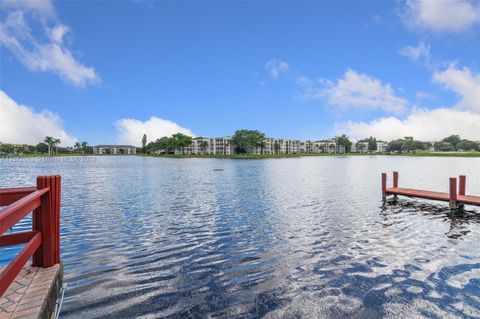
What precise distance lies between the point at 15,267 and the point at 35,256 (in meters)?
2.36

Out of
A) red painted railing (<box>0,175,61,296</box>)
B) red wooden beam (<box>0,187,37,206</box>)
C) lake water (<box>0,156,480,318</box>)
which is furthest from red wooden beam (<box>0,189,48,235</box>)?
lake water (<box>0,156,480,318</box>)

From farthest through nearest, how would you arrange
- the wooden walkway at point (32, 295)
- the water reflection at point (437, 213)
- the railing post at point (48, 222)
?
1. the water reflection at point (437, 213)
2. the railing post at point (48, 222)
3. the wooden walkway at point (32, 295)

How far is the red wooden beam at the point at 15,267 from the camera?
13.7 feet

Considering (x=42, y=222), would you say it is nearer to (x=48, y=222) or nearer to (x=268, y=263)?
(x=48, y=222)

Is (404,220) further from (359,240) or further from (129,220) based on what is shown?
(129,220)

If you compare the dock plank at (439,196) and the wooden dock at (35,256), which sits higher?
the wooden dock at (35,256)

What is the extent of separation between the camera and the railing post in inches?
257

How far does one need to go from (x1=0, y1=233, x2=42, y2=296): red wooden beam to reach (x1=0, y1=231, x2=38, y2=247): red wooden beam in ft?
1.06

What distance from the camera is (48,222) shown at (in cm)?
657

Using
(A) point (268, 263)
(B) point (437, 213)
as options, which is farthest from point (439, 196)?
(A) point (268, 263)

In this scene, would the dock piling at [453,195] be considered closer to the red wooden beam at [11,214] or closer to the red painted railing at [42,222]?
the red painted railing at [42,222]

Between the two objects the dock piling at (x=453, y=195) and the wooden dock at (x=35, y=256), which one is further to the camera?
the dock piling at (x=453, y=195)

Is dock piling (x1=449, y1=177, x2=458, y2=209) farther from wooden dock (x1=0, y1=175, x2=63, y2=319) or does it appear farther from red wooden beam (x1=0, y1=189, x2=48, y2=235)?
red wooden beam (x1=0, y1=189, x2=48, y2=235)

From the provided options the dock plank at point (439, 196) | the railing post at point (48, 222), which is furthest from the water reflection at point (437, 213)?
the railing post at point (48, 222)
